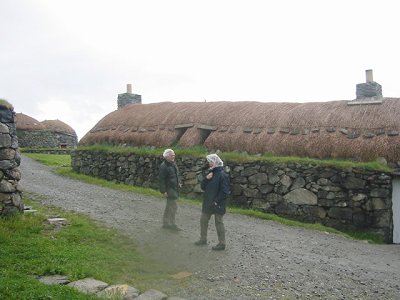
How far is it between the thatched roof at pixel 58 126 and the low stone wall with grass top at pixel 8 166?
29.1 meters

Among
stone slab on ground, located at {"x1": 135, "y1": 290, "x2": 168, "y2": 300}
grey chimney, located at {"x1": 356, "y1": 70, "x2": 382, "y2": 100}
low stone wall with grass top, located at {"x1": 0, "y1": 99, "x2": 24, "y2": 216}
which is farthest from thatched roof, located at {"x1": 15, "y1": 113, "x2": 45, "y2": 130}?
stone slab on ground, located at {"x1": 135, "y1": 290, "x2": 168, "y2": 300}

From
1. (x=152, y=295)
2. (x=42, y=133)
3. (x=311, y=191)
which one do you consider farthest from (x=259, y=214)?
(x=42, y=133)

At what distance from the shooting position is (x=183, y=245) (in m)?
9.02

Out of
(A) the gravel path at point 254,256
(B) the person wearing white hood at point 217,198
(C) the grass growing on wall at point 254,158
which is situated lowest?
(A) the gravel path at point 254,256

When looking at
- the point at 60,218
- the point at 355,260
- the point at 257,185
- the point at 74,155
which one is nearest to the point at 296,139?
the point at 257,185

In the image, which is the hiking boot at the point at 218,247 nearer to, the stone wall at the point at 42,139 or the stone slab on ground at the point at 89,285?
the stone slab on ground at the point at 89,285

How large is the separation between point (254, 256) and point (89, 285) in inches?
147

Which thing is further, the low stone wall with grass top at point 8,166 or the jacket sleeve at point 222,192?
the low stone wall with grass top at point 8,166

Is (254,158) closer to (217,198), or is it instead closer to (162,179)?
(162,179)

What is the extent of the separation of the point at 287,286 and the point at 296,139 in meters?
9.30

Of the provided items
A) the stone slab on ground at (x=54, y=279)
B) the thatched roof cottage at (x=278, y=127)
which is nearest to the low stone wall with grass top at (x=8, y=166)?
the stone slab on ground at (x=54, y=279)

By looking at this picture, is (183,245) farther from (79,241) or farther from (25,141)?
(25,141)

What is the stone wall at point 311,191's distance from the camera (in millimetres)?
13258

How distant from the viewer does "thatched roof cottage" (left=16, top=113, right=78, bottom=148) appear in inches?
1412
